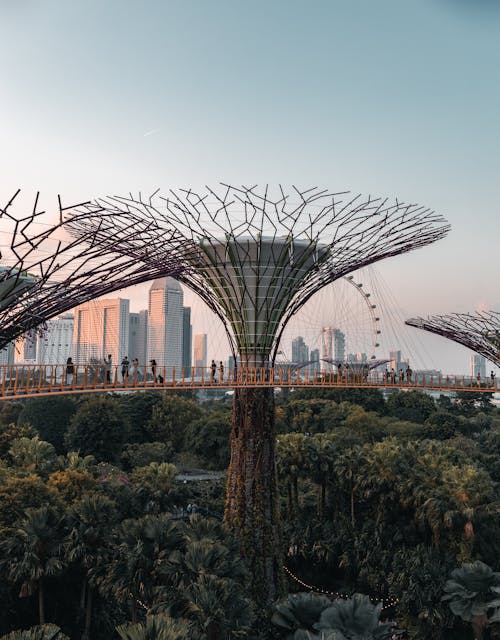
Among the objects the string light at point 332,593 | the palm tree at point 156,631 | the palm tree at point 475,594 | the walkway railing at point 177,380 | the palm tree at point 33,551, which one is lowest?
the string light at point 332,593

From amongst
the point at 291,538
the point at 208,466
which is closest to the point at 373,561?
the point at 291,538

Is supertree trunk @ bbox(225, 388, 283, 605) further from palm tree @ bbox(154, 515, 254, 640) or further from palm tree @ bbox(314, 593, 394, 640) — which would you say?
palm tree @ bbox(314, 593, 394, 640)

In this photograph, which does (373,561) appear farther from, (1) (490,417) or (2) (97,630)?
(1) (490,417)

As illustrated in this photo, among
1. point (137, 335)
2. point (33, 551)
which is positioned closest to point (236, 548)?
point (33, 551)

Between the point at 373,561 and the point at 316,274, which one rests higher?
the point at 316,274

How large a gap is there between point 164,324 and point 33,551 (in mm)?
92460

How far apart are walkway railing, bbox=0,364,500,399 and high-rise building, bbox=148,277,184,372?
8377 centimetres

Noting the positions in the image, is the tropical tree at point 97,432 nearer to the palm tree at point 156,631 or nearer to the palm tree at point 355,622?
the palm tree at point 355,622

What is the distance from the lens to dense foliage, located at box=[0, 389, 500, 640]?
60.1 ft

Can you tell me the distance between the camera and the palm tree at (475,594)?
2225 centimetres

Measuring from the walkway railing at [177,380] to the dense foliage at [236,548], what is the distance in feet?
17.7

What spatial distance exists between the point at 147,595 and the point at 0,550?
7066 mm

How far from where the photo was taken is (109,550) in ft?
74.5

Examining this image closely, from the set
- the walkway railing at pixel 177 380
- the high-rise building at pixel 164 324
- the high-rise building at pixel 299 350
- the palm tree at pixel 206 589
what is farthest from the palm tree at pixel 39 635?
the high-rise building at pixel 299 350
